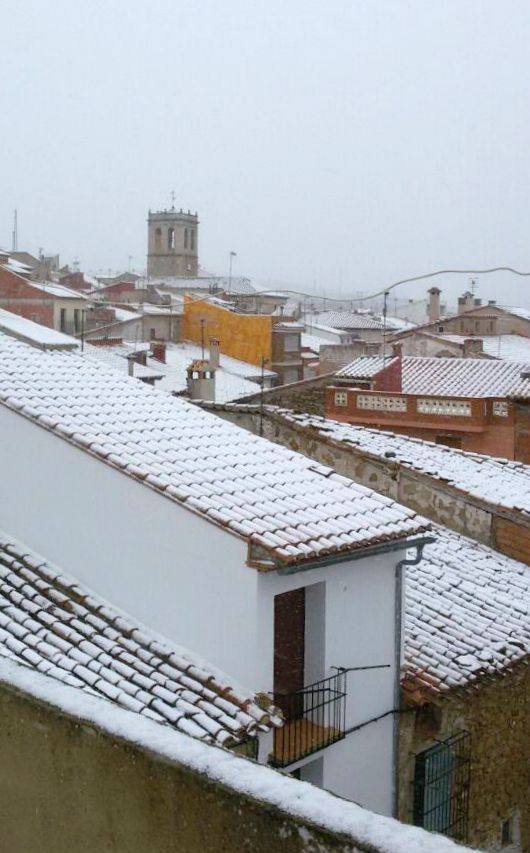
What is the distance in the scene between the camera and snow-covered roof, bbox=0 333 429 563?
7320mm

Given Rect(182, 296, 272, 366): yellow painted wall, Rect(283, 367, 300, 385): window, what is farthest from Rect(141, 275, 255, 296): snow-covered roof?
Rect(283, 367, 300, 385): window

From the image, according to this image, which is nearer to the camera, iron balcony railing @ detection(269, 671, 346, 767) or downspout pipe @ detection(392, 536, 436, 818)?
iron balcony railing @ detection(269, 671, 346, 767)

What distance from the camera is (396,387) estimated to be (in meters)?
24.0

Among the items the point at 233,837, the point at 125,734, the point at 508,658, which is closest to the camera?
the point at 233,837

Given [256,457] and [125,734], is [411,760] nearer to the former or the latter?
[256,457]

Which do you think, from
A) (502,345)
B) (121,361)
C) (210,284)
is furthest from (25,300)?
(210,284)

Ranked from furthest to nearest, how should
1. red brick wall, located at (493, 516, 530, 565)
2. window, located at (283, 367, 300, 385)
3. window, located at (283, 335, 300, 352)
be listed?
window, located at (283, 335, 300, 352) < window, located at (283, 367, 300, 385) < red brick wall, located at (493, 516, 530, 565)

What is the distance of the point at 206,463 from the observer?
8.23m

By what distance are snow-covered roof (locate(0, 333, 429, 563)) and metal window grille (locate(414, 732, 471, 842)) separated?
80.0 inches

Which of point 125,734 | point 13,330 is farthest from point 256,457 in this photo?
point 125,734

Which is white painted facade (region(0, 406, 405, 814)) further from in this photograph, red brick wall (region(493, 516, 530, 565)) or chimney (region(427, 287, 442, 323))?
chimney (region(427, 287, 442, 323))

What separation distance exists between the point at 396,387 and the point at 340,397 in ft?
9.36

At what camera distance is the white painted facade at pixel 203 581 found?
710cm

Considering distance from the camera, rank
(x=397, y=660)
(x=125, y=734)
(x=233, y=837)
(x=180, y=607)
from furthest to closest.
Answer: (x=397, y=660) → (x=180, y=607) → (x=125, y=734) → (x=233, y=837)
